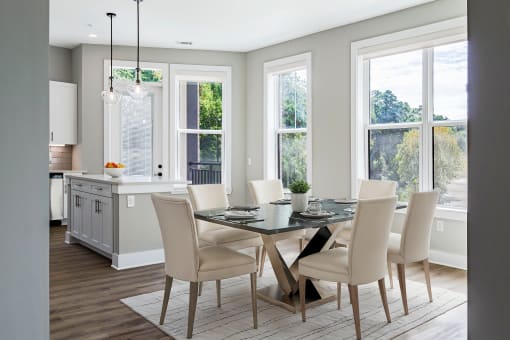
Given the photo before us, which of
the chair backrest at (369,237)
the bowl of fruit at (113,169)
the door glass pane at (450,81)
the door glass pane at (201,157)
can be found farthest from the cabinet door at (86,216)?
the door glass pane at (450,81)

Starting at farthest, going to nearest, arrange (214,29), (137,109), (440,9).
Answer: (137,109) < (214,29) < (440,9)

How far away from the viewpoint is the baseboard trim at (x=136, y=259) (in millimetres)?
4500

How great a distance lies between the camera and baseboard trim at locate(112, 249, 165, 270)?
4500 millimetres

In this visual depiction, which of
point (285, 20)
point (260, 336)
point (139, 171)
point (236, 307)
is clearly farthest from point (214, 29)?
point (260, 336)

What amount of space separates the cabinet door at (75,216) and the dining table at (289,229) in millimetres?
2640

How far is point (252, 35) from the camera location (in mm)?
6234

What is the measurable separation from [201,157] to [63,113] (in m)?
2.29

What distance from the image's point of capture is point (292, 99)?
664 cm

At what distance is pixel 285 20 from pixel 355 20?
2.85 feet

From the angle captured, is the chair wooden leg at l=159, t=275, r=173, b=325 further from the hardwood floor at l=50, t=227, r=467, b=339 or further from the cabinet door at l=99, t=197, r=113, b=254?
the cabinet door at l=99, t=197, r=113, b=254

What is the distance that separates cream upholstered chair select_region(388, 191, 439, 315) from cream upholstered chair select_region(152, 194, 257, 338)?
3.61 ft
